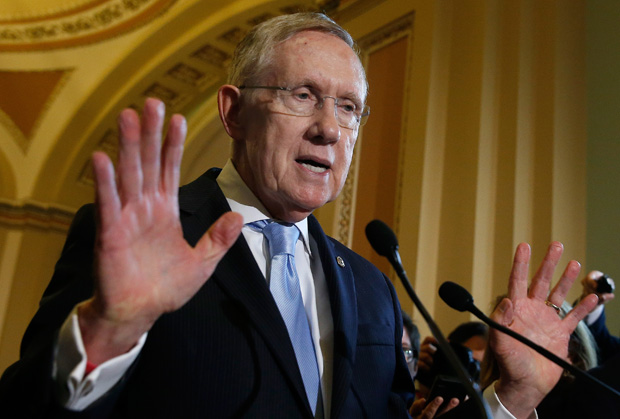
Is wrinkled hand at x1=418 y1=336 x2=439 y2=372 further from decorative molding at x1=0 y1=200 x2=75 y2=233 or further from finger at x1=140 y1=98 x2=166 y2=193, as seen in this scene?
decorative molding at x1=0 y1=200 x2=75 y2=233

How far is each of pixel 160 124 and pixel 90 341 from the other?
13.9 inches

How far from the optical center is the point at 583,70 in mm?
4254

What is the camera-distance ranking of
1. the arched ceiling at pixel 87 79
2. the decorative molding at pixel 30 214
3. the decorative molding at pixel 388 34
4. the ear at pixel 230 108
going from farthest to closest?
the decorative molding at pixel 30 214 → the arched ceiling at pixel 87 79 → the decorative molding at pixel 388 34 → the ear at pixel 230 108

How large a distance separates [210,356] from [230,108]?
773 millimetres

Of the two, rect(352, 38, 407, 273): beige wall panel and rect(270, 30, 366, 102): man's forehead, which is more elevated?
rect(352, 38, 407, 273): beige wall panel

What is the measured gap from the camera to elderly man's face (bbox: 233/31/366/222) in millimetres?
1508

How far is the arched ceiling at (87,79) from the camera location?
9.04 meters

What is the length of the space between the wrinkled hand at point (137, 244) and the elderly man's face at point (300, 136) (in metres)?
0.50

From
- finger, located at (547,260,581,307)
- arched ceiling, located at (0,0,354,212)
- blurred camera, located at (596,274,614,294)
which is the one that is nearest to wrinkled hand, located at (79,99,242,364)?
finger, located at (547,260,581,307)

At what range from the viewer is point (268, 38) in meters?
1.65

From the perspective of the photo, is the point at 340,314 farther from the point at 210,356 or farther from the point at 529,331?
the point at 529,331

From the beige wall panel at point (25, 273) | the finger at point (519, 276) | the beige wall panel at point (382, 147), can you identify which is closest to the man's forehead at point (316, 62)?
the finger at point (519, 276)

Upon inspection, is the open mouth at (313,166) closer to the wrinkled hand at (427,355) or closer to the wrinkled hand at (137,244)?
the wrinkled hand at (137,244)

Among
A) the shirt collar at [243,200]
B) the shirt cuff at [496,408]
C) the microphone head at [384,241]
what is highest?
the shirt collar at [243,200]
